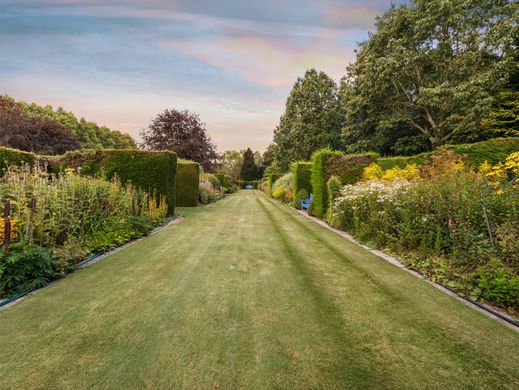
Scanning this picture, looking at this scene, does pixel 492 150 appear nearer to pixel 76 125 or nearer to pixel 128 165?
pixel 128 165

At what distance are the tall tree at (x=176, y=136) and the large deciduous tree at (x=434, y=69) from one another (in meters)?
13.9

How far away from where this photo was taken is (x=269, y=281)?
3.77 metres

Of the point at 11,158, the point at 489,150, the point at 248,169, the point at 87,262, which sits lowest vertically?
the point at 87,262

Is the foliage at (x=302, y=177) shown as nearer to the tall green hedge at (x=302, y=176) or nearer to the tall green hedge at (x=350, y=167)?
the tall green hedge at (x=302, y=176)

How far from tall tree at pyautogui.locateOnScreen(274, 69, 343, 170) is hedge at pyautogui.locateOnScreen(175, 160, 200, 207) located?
46.7 ft

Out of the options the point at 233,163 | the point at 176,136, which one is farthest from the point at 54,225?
the point at 233,163

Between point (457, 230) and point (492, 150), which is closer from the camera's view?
point (457, 230)

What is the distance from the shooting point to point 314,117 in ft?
83.9

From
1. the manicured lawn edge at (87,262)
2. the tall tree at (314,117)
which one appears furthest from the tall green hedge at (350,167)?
the tall tree at (314,117)

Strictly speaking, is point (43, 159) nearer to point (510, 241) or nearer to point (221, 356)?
point (221, 356)

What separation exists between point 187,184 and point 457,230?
1295 centimetres

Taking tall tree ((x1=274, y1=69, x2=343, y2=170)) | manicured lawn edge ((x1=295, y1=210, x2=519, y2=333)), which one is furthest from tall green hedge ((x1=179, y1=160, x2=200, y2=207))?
tall tree ((x1=274, y1=69, x2=343, y2=170))

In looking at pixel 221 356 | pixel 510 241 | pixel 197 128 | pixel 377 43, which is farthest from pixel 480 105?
pixel 197 128

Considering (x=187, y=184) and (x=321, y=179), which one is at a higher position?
(x=321, y=179)
